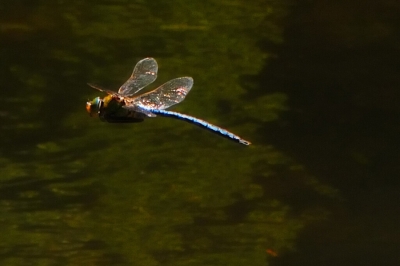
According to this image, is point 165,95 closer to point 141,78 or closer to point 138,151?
point 141,78

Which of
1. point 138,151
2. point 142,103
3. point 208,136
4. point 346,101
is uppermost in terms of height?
point 346,101

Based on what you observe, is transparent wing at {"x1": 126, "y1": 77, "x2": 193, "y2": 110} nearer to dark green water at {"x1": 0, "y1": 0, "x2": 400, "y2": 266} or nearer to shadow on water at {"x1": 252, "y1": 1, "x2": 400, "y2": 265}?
dark green water at {"x1": 0, "y1": 0, "x2": 400, "y2": 266}

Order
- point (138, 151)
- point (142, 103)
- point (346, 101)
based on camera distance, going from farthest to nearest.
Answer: point (138, 151), point (346, 101), point (142, 103)

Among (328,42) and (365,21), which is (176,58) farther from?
(365,21)

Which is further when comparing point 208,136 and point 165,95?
point 208,136

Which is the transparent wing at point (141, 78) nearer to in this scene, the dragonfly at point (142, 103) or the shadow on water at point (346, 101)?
the dragonfly at point (142, 103)

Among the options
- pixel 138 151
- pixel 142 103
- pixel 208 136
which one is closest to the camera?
pixel 142 103

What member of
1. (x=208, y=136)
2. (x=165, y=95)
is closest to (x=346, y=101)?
(x=208, y=136)
